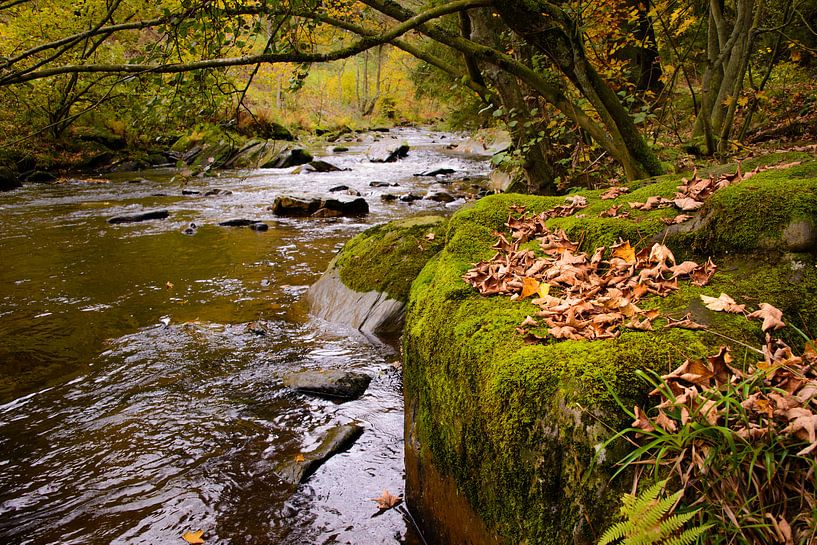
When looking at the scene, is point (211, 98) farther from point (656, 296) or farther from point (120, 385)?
point (656, 296)

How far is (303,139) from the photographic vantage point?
31.2 m

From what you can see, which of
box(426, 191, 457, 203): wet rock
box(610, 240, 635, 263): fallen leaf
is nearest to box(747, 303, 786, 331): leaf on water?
box(610, 240, 635, 263): fallen leaf

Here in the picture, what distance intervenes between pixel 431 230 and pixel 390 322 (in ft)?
4.55

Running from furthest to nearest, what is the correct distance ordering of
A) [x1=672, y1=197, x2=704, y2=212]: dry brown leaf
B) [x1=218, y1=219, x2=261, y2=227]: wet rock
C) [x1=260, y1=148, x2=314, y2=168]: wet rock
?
[x1=260, y1=148, x2=314, y2=168]: wet rock < [x1=218, y1=219, x2=261, y2=227]: wet rock < [x1=672, y1=197, x2=704, y2=212]: dry brown leaf

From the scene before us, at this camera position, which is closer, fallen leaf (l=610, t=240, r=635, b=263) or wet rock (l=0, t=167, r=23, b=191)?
fallen leaf (l=610, t=240, r=635, b=263)

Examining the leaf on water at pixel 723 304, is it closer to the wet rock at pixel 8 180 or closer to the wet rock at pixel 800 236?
the wet rock at pixel 800 236

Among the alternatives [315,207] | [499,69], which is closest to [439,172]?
[315,207]

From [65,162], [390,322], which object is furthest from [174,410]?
[65,162]

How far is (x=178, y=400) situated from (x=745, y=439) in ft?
14.4

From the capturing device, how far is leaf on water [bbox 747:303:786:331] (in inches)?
83.4

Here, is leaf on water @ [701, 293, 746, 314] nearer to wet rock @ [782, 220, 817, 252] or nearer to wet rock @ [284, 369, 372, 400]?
wet rock @ [782, 220, 817, 252]

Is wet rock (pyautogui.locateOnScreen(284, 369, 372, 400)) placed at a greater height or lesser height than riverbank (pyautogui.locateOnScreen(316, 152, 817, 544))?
lesser

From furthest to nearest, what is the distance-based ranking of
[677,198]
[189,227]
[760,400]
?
[189,227], [677,198], [760,400]

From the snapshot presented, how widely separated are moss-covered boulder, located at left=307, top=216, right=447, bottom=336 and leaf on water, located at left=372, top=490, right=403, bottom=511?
2.63 m
